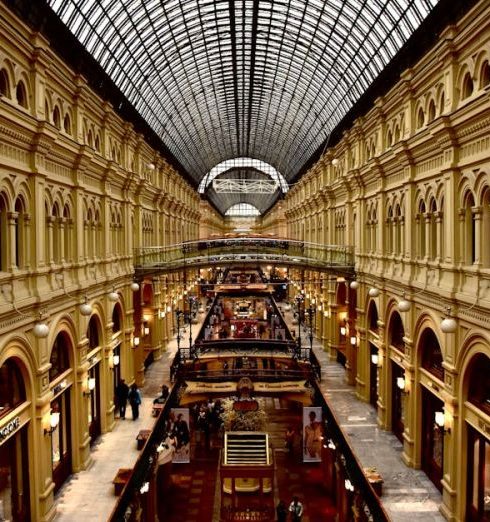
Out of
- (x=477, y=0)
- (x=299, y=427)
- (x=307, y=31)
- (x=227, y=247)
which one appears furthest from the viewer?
(x=227, y=247)

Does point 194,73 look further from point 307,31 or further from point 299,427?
point 299,427

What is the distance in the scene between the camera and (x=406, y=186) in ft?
69.6

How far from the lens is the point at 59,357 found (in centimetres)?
1917

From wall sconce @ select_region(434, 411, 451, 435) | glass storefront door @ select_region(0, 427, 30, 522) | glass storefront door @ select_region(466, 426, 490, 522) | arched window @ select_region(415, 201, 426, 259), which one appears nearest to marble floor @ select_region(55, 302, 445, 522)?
glass storefront door @ select_region(466, 426, 490, 522)

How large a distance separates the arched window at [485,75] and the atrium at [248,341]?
0.21 feet

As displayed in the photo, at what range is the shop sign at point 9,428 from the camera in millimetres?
13783

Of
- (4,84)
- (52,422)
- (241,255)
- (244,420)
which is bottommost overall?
(244,420)

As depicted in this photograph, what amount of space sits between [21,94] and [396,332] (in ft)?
53.6

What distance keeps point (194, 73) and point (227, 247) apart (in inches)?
543

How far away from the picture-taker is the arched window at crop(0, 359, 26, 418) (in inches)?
572

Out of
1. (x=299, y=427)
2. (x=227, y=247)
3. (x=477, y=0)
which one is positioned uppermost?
(x=477, y=0)

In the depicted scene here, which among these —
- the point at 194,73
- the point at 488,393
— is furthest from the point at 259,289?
the point at 488,393

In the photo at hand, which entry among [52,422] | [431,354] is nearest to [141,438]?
[52,422]

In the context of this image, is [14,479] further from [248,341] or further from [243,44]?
[243,44]
